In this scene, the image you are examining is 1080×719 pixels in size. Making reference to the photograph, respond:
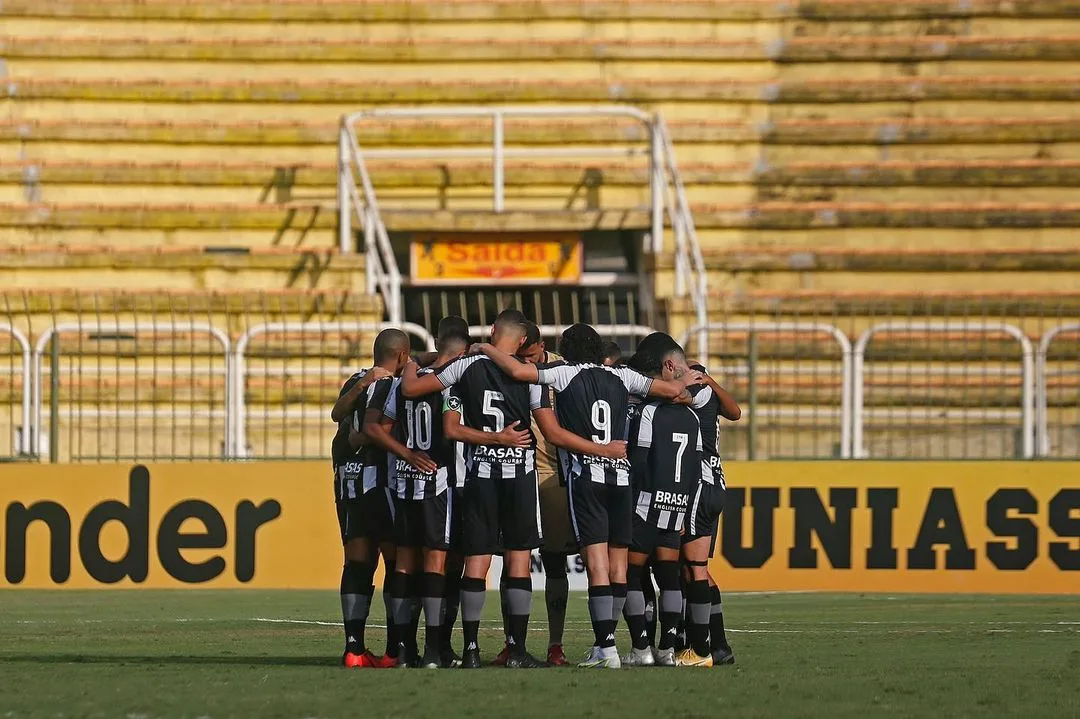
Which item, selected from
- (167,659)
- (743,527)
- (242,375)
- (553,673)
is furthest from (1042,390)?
(167,659)

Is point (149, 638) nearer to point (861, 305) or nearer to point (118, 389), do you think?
point (118, 389)

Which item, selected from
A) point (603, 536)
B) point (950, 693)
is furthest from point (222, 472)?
point (950, 693)

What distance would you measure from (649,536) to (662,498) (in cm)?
19

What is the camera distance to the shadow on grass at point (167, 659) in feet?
30.3

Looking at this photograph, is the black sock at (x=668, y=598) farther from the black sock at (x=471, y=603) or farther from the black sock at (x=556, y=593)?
the black sock at (x=471, y=603)

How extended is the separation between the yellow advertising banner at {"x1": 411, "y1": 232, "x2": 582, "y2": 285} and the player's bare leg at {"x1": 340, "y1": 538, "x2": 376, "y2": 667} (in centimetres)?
1098

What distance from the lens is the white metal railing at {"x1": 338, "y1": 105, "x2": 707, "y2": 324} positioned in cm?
1917

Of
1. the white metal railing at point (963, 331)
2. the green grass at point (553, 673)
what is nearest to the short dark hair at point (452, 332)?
the green grass at point (553, 673)

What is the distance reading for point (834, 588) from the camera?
1520cm

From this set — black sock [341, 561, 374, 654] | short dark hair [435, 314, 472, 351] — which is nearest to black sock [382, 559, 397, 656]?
black sock [341, 561, 374, 654]

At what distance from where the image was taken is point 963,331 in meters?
15.4

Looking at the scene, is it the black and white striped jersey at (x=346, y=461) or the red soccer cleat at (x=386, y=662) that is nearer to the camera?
the red soccer cleat at (x=386, y=662)

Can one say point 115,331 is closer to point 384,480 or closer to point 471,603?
point 384,480

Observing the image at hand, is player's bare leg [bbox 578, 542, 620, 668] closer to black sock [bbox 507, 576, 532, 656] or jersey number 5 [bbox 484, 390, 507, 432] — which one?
black sock [bbox 507, 576, 532, 656]
